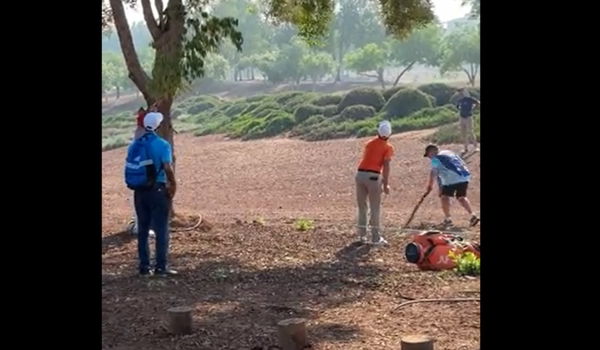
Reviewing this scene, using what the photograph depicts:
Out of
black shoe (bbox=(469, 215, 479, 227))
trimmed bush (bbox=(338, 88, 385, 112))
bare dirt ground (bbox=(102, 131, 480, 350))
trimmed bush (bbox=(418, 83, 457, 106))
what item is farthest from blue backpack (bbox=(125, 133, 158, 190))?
trimmed bush (bbox=(418, 83, 457, 106))

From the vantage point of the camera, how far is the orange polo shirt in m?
11.2

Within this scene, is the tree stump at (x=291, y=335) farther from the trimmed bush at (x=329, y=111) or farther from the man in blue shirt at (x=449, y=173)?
the trimmed bush at (x=329, y=111)

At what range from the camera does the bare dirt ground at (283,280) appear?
7.07 m

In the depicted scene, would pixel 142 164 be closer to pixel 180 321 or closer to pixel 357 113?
pixel 180 321

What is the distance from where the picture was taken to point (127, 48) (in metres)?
13.0

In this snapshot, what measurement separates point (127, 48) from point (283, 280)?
191 inches

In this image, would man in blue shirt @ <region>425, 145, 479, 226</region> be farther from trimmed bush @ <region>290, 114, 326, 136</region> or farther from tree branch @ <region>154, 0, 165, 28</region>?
trimmed bush @ <region>290, 114, 326, 136</region>

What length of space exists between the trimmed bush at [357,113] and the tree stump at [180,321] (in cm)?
2732

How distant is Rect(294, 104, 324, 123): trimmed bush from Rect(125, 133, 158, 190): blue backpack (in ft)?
88.4
